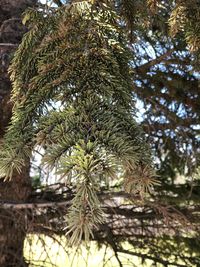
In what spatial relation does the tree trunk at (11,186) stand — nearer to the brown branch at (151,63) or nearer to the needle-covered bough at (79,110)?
the brown branch at (151,63)

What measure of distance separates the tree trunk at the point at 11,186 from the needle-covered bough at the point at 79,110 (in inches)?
50.2

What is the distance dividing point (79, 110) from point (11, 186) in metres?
2.25

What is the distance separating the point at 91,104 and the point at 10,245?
247cm

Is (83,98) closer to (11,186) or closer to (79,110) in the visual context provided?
(79,110)

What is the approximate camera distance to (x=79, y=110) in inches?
35.7

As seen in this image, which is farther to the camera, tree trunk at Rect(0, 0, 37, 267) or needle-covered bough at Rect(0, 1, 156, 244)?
tree trunk at Rect(0, 0, 37, 267)

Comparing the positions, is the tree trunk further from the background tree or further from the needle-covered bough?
the needle-covered bough

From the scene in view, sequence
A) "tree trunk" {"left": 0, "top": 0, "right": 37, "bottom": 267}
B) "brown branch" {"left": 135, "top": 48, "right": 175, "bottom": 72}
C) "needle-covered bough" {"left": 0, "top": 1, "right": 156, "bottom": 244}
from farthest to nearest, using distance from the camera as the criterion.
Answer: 1. "brown branch" {"left": 135, "top": 48, "right": 175, "bottom": 72}
2. "tree trunk" {"left": 0, "top": 0, "right": 37, "bottom": 267}
3. "needle-covered bough" {"left": 0, "top": 1, "right": 156, "bottom": 244}

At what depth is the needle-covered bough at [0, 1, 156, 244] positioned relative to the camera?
725 millimetres

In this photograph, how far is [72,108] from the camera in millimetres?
919

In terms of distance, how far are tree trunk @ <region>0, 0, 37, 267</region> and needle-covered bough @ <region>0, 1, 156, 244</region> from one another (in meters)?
1.28

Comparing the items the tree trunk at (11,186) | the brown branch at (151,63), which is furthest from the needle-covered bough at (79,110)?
the brown branch at (151,63)

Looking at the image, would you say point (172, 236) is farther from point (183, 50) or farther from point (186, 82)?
point (183, 50)

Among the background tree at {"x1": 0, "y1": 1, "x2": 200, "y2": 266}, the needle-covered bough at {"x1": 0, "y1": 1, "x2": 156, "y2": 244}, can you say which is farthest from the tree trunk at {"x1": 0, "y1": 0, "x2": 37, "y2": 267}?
the needle-covered bough at {"x1": 0, "y1": 1, "x2": 156, "y2": 244}
